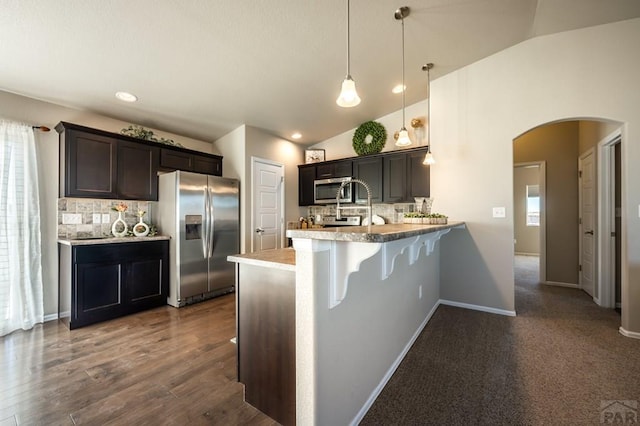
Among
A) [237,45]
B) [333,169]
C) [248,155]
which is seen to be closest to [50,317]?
[248,155]

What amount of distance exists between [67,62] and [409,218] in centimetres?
344

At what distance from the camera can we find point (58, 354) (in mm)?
2254

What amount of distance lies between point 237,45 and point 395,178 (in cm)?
269

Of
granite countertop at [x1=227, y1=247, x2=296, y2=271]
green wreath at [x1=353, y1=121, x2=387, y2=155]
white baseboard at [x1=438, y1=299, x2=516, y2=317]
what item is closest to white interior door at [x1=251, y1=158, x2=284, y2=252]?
green wreath at [x1=353, y1=121, x2=387, y2=155]

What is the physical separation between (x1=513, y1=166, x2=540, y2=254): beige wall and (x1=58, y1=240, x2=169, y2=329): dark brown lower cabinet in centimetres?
851

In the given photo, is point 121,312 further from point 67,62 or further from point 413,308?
point 413,308

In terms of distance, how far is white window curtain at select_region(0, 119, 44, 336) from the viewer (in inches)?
104

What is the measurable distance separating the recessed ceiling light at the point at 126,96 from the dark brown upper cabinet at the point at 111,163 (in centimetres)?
46

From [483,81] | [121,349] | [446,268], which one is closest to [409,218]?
[446,268]

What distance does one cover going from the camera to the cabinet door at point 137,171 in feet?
10.8

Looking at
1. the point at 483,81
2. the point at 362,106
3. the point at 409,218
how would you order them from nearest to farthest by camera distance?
the point at 409,218
the point at 483,81
the point at 362,106

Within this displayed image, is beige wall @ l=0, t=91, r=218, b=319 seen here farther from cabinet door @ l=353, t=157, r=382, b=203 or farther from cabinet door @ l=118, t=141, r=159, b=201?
cabinet door @ l=353, t=157, r=382, b=203

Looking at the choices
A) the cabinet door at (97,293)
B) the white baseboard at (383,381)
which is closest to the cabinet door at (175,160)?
the cabinet door at (97,293)

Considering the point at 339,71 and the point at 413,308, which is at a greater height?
the point at 339,71
